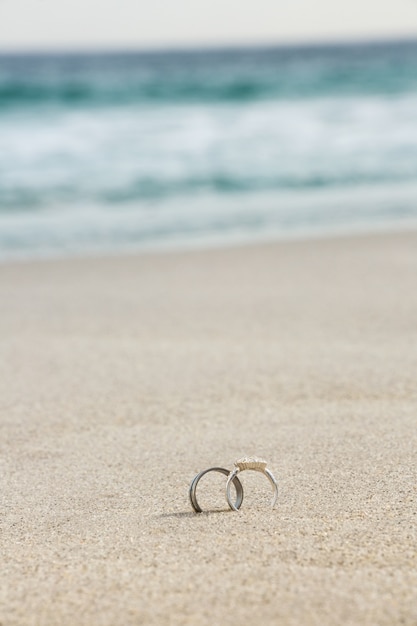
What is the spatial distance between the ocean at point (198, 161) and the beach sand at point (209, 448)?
7.09 ft

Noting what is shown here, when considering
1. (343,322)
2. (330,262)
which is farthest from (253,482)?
(330,262)

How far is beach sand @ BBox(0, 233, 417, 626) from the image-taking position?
5.19 ft

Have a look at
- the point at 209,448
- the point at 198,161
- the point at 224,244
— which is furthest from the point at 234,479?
the point at 198,161

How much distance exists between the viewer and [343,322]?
3836 millimetres

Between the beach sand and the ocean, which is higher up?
the ocean

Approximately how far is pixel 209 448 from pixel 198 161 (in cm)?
845

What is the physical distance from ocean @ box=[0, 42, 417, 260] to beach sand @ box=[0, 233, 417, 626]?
2161 millimetres

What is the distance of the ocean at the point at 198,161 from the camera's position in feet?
23.1

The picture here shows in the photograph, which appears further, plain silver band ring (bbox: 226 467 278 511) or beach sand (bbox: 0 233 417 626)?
A: plain silver band ring (bbox: 226 467 278 511)

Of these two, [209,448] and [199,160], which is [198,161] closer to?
[199,160]

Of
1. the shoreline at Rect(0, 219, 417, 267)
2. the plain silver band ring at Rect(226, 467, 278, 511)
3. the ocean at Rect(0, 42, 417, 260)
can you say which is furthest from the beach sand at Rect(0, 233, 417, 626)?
the ocean at Rect(0, 42, 417, 260)

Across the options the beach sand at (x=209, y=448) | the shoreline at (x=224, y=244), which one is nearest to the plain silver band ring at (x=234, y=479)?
the beach sand at (x=209, y=448)

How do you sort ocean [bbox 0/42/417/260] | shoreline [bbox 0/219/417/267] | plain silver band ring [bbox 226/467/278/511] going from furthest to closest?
ocean [bbox 0/42/417/260], shoreline [bbox 0/219/417/267], plain silver band ring [bbox 226/467/278/511]

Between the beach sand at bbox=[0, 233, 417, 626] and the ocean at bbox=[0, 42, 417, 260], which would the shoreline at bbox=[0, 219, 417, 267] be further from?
the beach sand at bbox=[0, 233, 417, 626]
